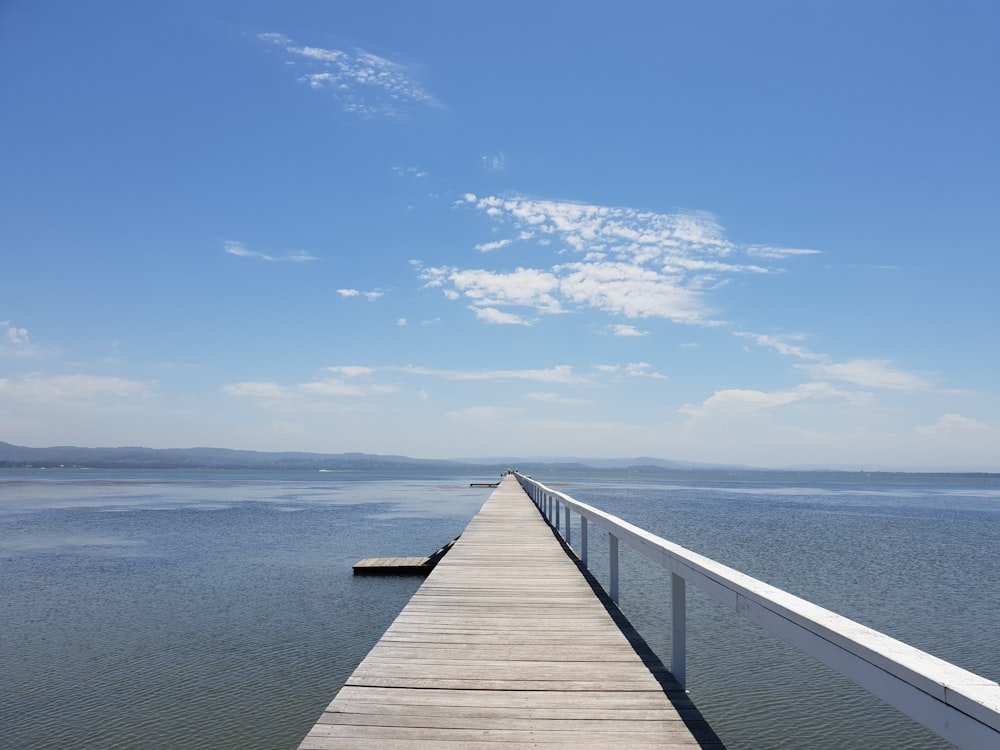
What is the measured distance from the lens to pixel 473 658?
4.88 metres

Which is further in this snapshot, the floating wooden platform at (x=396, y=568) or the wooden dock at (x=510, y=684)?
the floating wooden platform at (x=396, y=568)

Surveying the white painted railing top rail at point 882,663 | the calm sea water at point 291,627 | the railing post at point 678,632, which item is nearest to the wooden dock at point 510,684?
the railing post at point 678,632

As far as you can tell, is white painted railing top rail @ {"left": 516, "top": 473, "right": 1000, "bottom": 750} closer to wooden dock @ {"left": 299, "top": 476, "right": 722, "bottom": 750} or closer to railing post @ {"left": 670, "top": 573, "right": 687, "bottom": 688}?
railing post @ {"left": 670, "top": 573, "right": 687, "bottom": 688}

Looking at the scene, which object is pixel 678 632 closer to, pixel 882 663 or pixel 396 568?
pixel 882 663

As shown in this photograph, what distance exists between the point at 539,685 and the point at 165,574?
14.6m

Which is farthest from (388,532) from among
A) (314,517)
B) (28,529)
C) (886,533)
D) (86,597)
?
(886,533)

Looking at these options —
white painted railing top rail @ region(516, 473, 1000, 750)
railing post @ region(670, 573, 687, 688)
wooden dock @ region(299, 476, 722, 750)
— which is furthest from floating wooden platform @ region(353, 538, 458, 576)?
white painted railing top rail @ region(516, 473, 1000, 750)

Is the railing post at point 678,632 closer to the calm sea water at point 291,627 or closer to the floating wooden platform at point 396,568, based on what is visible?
the calm sea water at point 291,627

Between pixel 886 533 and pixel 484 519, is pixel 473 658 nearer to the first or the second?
pixel 484 519

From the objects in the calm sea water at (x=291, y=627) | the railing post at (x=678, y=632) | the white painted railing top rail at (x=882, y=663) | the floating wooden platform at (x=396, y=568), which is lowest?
the calm sea water at (x=291, y=627)

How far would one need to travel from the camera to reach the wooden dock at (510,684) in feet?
11.6

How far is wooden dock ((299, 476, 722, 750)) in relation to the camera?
3541 millimetres

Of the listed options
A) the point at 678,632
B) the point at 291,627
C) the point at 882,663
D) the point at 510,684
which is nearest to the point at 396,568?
the point at 291,627

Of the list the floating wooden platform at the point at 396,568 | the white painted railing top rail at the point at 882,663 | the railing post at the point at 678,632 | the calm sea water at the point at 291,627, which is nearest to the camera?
the white painted railing top rail at the point at 882,663
